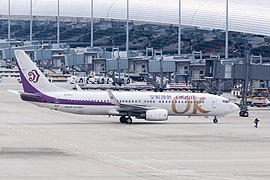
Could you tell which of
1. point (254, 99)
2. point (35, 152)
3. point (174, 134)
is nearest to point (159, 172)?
point (35, 152)

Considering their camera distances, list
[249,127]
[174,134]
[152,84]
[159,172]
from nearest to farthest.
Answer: [159,172]
[174,134]
[249,127]
[152,84]

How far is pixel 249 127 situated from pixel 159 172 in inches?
1414

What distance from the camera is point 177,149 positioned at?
6994 cm

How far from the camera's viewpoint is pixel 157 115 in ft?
302

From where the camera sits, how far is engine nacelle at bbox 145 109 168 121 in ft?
302

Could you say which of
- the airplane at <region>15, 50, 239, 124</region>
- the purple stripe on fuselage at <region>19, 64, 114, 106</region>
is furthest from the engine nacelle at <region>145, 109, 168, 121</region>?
the purple stripe on fuselage at <region>19, 64, 114, 106</region>

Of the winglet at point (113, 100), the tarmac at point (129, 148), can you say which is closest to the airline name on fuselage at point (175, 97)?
the tarmac at point (129, 148)

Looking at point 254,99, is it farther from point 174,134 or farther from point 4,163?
point 4,163

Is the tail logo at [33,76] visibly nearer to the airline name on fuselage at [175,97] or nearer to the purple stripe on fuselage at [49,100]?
the purple stripe on fuselage at [49,100]

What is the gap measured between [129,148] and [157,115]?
2211cm

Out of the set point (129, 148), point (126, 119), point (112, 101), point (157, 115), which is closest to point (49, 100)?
point (112, 101)

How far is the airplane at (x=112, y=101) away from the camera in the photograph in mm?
91250

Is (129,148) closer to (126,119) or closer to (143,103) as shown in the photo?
(126,119)

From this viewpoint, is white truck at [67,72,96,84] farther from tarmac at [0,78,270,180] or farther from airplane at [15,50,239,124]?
airplane at [15,50,239,124]
